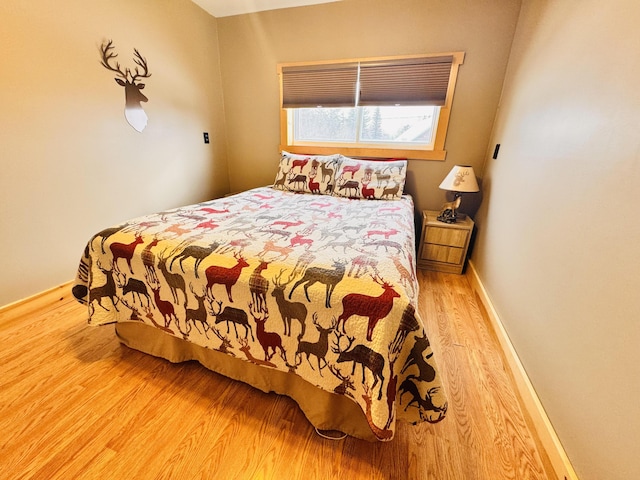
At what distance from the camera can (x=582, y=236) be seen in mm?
979

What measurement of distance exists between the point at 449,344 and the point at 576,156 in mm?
1139

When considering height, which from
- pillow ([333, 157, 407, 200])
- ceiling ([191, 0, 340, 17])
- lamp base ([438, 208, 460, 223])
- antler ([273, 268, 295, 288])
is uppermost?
ceiling ([191, 0, 340, 17])

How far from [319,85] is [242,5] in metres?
1.10

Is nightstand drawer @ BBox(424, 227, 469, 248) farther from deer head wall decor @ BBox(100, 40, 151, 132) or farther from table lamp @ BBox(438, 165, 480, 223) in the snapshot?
deer head wall decor @ BBox(100, 40, 151, 132)

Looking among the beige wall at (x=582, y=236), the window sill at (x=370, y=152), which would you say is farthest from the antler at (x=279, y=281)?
the window sill at (x=370, y=152)

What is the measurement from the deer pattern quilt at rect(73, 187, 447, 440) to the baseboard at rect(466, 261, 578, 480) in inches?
18.8

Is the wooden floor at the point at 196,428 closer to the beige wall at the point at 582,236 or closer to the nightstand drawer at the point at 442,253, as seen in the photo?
the beige wall at the point at 582,236

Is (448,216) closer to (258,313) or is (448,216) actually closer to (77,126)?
(258,313)

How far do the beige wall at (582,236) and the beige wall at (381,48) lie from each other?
2.11 feet

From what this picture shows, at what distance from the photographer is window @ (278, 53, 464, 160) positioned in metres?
2.40

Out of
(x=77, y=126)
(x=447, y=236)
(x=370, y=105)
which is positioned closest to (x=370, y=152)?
(x=370, y=105)

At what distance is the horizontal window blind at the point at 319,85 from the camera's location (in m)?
2.61

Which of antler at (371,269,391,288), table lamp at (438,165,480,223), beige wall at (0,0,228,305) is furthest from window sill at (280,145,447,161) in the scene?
antler at (371,269,391,288)

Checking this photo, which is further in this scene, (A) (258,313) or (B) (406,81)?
(B) (406,81)
